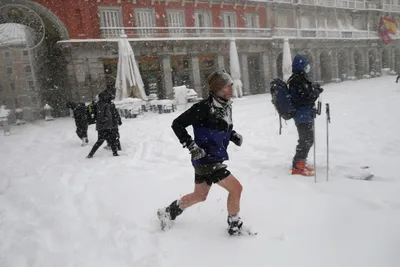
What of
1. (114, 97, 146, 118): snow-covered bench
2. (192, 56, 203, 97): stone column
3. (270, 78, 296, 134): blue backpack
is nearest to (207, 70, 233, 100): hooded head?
(270, 78, 296, 134): blue backpack

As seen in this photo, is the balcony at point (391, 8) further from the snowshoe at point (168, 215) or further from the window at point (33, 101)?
the snowshoe at point (168, 215)

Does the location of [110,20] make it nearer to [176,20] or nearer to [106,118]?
[176,20]

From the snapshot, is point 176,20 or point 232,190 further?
point 176,20

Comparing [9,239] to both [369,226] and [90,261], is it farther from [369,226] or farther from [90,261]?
[369,226]

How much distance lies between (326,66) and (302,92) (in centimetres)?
2790

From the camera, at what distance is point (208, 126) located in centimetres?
249

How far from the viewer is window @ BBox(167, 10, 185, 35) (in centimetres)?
1984

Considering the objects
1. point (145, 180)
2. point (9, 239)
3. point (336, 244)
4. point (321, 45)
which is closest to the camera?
point (336, 244)

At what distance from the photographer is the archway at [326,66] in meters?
28.0

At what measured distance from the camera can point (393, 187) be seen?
3.42 meters

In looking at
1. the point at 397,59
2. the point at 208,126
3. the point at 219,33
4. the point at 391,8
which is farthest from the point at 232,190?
the point at 397,59

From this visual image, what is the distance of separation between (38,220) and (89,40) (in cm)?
1521

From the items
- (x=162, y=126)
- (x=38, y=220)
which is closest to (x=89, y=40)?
(x=162, y=126)

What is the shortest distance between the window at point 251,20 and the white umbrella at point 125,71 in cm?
1315
